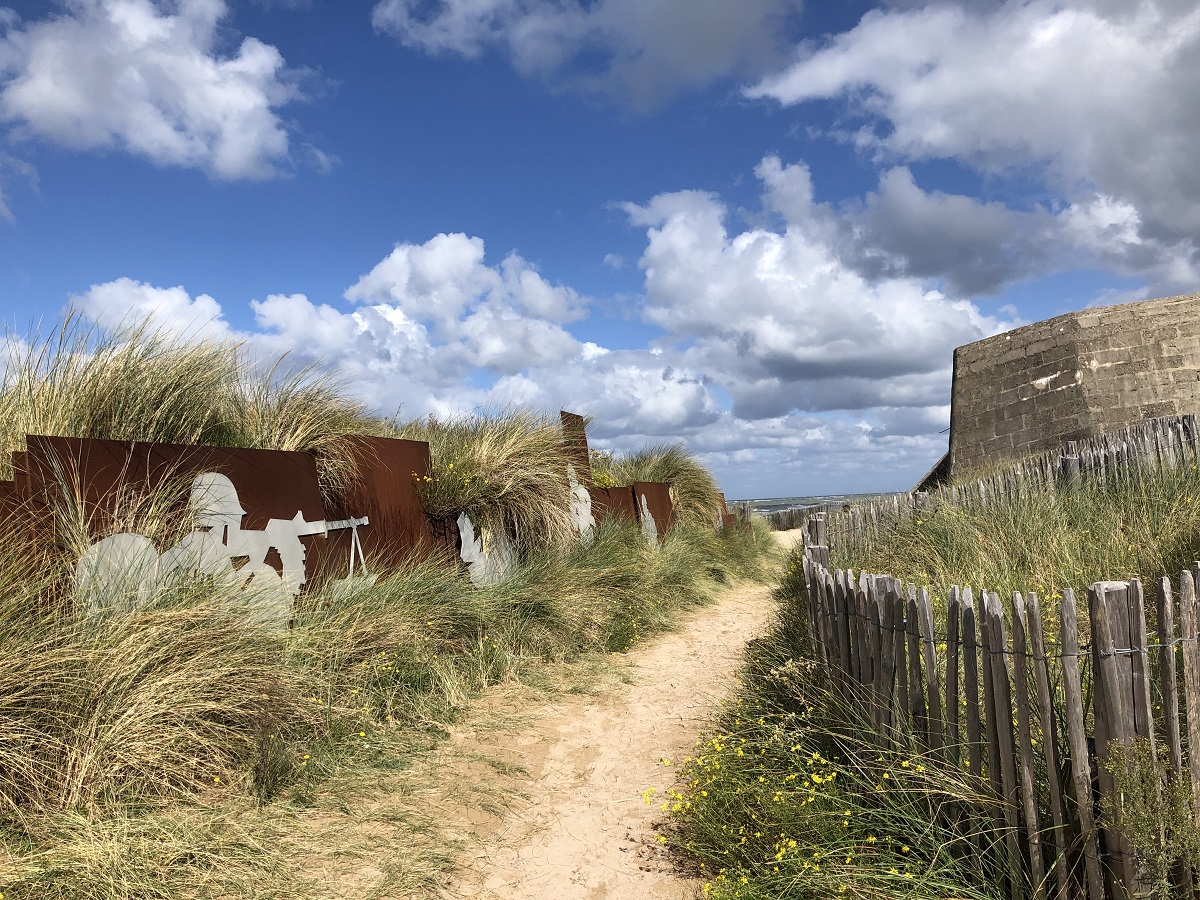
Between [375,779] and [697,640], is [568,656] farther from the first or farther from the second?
[375,779]

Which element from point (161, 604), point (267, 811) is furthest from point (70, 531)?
point (267, 811)

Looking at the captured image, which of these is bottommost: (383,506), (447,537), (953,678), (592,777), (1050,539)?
(592,777)

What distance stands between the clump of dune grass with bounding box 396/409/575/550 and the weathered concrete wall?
464 inches

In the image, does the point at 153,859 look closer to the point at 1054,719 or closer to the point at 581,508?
the point at 1054,719

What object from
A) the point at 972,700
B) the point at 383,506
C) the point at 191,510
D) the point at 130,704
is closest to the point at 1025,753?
the point at 972,700

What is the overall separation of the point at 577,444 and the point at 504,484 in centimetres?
291

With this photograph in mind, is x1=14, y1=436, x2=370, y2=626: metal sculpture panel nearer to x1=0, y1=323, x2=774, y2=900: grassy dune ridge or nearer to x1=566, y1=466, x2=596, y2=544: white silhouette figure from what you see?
x1=0, y1=323, x2=774, y2=900: grassy dune ridge

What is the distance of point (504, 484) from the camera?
825cm

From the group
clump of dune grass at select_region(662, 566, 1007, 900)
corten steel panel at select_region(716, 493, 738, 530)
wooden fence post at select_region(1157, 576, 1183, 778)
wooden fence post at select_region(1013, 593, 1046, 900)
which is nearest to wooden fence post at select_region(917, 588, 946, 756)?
clump of dune grass at select_region(662, 566, 1007, 900)

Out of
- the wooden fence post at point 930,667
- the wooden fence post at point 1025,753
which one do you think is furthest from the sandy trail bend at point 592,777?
the wooden fence post at point 1025,753

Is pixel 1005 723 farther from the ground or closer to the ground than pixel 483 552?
closer to the ground

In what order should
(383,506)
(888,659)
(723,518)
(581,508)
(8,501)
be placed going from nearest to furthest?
(888,659) → (8,501) → (383,506) → (581,508) → (723,518)

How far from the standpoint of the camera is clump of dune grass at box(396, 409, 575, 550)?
804 centimetres

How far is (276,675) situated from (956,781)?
11.5ft
